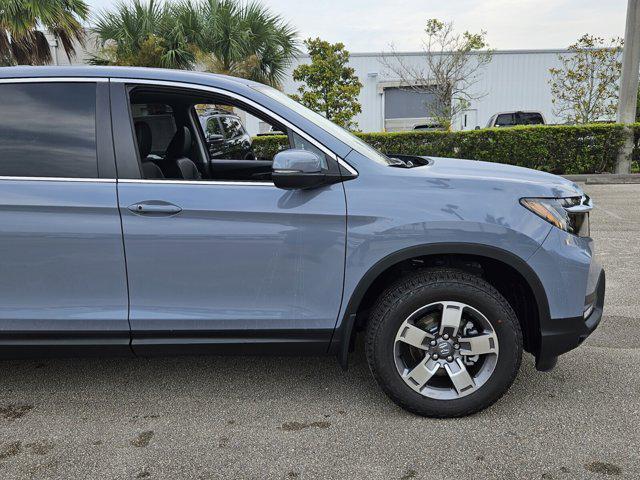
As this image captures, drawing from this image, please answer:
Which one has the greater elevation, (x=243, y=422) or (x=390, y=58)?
(x=390, y=58)

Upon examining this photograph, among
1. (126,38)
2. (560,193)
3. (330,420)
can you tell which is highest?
(126,38)

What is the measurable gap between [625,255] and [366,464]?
4.85 metres

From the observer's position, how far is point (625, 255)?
6023 mm

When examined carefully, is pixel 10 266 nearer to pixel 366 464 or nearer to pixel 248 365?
pixel 248 365

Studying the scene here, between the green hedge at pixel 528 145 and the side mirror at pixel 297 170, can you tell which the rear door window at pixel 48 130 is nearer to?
the side mirror at pixel 297 170

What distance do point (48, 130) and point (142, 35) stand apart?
14389 millimetres

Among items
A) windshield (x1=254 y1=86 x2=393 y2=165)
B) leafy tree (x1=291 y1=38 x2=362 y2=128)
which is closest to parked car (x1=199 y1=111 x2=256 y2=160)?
windshield (x1=254 y1=86 x2=393 y2=165)

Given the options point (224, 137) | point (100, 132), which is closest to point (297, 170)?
point (100, 132)

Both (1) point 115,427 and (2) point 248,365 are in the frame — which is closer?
(1) point 115,427

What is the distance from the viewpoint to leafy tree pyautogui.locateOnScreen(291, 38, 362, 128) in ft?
51.1

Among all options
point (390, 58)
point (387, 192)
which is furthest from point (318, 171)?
point (390, 58)

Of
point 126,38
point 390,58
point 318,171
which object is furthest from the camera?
point 390,58

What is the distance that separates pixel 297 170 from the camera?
8.37 feet

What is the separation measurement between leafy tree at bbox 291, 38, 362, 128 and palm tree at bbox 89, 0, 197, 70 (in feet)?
11.0
